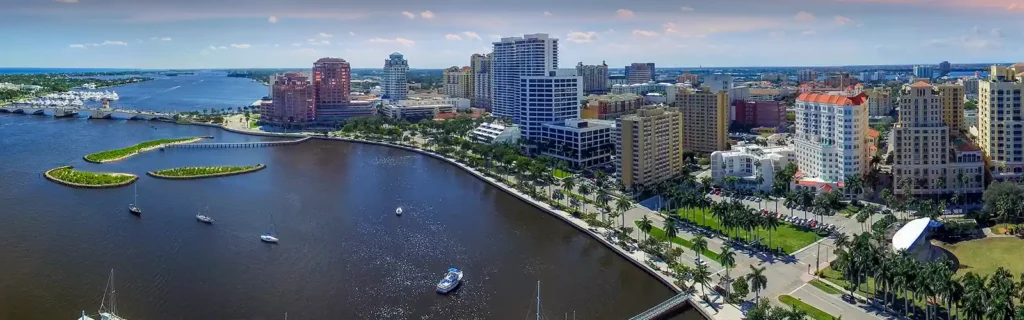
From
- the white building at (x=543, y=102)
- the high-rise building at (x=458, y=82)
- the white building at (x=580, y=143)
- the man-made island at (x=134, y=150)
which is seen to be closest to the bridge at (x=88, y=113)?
the man-made island at (x=134, y=150)

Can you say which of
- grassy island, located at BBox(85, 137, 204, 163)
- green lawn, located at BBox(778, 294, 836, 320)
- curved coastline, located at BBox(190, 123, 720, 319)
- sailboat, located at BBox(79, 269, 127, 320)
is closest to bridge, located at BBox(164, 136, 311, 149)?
grassy island, located at BBox(85, 137, 204, 163)

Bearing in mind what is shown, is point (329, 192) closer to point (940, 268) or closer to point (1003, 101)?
point (940, 268)

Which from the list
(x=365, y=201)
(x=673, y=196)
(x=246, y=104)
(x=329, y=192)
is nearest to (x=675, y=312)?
(x=673, y=196)

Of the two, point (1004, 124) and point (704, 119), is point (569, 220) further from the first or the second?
point (1004, 124)

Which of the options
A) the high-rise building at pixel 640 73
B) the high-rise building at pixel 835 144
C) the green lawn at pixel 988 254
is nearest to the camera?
the green lawn at pixel 988 254

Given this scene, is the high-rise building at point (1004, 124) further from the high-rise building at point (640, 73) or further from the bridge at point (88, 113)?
the high-rise building at point (640, 73)

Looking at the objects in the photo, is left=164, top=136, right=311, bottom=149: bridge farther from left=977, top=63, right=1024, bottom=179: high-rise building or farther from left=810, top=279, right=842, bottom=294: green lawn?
left=977, top=63, right=1024, bottom=179: high-rise building
